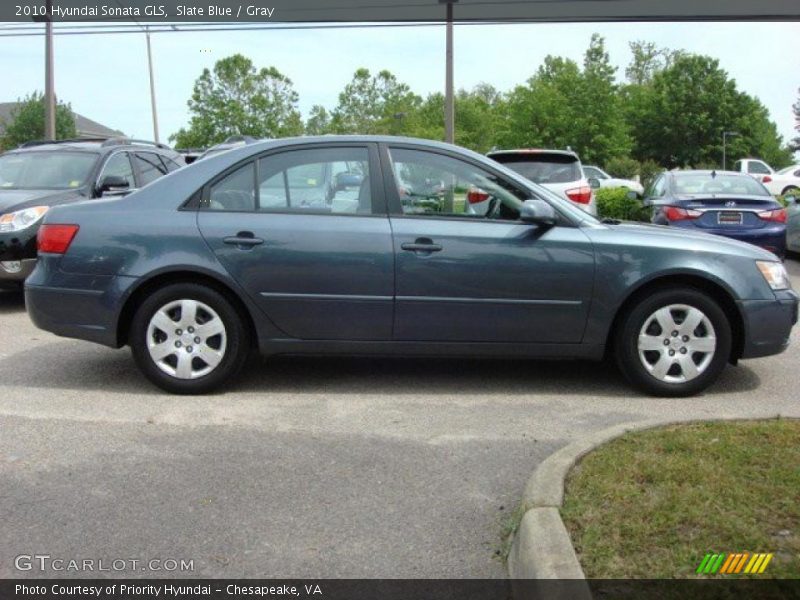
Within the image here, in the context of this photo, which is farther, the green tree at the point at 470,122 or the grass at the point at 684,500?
the green tree at the point at 470,122

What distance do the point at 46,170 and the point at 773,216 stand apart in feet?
28.1

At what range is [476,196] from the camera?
5.30m

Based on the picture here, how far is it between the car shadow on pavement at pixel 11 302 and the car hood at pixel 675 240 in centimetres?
618

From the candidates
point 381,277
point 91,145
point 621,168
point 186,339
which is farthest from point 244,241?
point 621,168

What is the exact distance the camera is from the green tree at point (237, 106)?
197 ft

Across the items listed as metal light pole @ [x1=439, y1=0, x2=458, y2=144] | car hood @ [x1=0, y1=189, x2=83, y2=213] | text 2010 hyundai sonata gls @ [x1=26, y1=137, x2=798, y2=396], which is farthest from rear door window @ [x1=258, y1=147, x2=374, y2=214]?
metal light pole @ [x1=439, y1=0, x2=458, y2=144]

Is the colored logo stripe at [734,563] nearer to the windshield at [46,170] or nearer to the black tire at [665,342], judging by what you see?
the black tire at [665,342]

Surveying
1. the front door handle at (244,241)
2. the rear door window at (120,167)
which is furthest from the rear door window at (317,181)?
→ the rear door window at (120,167)

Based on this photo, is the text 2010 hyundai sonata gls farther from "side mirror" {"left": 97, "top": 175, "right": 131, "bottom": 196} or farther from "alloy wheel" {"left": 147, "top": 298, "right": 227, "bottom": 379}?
"side mirror" {"left": 97, "top": 175, "right": 131, "bottom": 196}

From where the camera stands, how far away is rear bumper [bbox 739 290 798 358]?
520 cm

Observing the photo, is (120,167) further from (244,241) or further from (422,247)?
(422,247)

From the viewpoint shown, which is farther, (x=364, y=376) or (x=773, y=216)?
(x=773, y=216)

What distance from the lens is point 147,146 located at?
413 inches

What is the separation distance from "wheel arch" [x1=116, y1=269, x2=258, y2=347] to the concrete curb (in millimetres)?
2358
